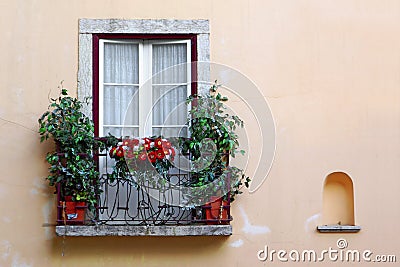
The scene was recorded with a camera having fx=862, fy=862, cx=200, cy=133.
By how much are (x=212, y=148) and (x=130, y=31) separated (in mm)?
1489

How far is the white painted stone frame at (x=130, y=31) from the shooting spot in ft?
28.4

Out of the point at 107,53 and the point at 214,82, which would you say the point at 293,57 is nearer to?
the point at 214,82

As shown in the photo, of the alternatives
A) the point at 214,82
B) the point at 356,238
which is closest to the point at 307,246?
the point at 356,238

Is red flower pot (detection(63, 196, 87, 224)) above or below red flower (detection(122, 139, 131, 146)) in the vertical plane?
below

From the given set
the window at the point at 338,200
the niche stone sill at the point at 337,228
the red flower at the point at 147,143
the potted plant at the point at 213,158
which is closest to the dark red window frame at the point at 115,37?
the potted plant at the point at 213,158

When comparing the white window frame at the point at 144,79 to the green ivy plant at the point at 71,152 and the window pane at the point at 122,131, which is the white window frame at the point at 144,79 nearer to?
the window pane at the point at 122,131

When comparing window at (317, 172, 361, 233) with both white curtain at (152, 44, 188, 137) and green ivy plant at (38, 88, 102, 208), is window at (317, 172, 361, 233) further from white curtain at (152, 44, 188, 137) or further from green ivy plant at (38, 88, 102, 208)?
green ivy plant at (38, 88, 102, 208)

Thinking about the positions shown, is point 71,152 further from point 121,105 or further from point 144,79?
point 144,79

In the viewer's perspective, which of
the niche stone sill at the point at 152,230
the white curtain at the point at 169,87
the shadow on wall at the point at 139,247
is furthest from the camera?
the white curtain at the point at 169,87

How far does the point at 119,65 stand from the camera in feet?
29.2

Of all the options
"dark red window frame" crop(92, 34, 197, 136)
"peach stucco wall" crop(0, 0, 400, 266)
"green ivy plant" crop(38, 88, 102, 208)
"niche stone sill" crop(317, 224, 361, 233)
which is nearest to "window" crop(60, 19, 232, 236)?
"dark red window frame" crop(92, 34, 197, 136)

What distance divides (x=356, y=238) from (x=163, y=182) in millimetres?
2002

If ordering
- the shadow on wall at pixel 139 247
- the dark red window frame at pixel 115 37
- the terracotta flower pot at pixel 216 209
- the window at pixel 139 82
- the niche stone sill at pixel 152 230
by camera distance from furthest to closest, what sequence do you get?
the dark red window frame at pixel 115 37
the window at pixel 139 82
the shadow on wall at pixel 139 247
the terracotta flower pot at pixel 216 209
the niche stone sill at pixel 152 230

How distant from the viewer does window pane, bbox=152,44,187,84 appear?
29.1 feet
